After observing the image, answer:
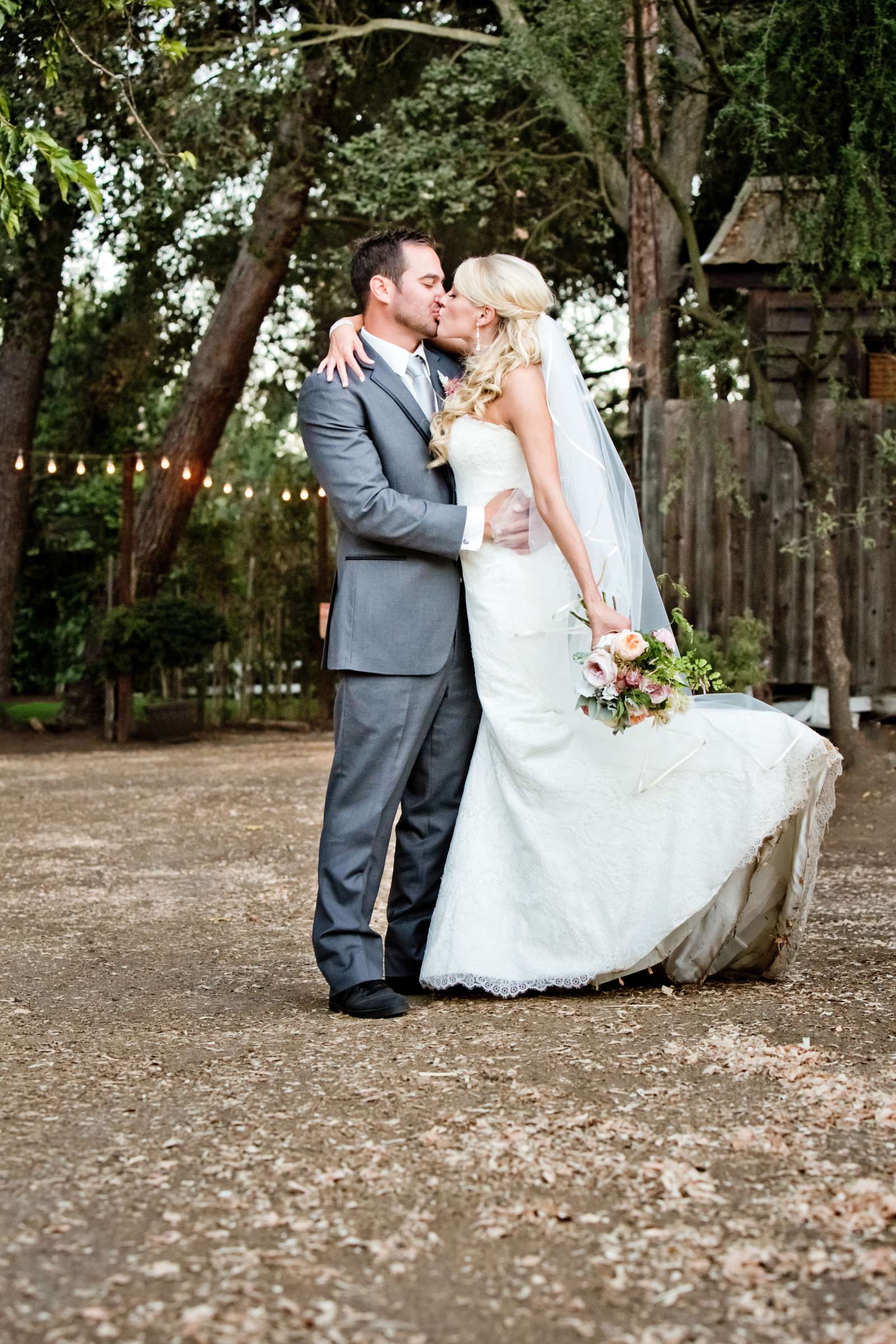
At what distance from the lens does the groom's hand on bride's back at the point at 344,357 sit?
12.1 ft

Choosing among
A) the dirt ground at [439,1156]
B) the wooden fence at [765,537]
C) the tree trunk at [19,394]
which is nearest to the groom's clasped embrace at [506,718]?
the dirt ground at [439,1156]

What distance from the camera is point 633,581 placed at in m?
3.89

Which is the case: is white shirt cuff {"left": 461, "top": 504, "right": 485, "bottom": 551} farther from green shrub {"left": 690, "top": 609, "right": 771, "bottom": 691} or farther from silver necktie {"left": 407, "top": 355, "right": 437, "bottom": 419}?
green shrub {"left": 690, "top": 609, "right": 771, "bottom": 691}

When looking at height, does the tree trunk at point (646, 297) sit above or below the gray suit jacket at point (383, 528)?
above

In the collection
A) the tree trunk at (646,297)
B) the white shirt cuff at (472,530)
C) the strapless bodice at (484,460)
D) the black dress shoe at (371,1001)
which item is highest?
the tree trunk at (646,297)

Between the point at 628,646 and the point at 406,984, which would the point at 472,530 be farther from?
the point at 406,984

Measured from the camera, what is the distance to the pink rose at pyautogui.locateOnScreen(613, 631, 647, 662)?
3.46 metres

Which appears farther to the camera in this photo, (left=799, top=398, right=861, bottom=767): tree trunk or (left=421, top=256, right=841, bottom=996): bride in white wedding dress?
(left=799, top=398, right=861, bottom=767): tree trunk

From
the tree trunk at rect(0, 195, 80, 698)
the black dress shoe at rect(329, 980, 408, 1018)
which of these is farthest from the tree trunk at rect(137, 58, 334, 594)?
the black dress shoe at rect(329, 980, 408, 1018)

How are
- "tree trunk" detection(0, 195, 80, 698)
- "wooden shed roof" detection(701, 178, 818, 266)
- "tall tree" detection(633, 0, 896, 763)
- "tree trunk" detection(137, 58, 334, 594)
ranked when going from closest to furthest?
"tall tree" detection(633, 0, 896, 763) < "wooden shed roof" detection(701, 178, 818, 266) < "tree trunk" detection(137, 58, 334, 594) < "tree trunk" detection(0, 195, 80, 698)

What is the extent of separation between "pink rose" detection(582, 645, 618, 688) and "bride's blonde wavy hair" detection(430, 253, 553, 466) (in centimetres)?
69

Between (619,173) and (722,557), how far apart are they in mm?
3489

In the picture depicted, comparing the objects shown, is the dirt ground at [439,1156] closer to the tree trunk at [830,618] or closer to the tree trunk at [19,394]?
the tree trunk at [830,618]

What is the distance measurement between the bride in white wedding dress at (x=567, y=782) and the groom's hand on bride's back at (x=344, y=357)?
0.25 meters
